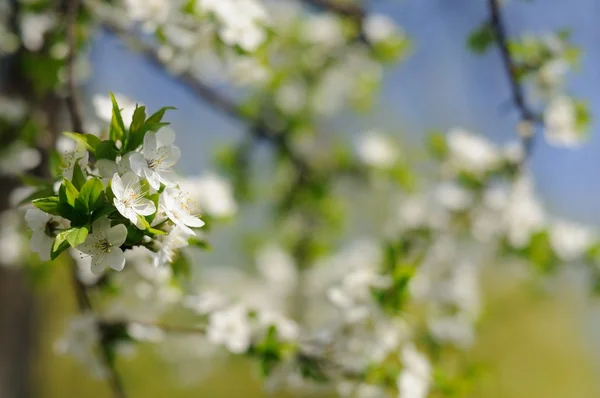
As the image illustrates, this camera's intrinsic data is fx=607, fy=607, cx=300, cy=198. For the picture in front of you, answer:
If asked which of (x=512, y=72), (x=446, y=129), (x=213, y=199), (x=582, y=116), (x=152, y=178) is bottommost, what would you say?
(x=152, y=178)

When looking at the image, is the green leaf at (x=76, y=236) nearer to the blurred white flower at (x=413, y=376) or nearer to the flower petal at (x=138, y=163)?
the flower petal at (x=138, y=163)

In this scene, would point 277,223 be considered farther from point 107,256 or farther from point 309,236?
point 107,256

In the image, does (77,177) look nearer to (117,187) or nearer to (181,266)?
(117,187)

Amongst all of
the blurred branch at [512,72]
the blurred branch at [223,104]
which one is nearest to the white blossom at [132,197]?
the blurred branch at [512,72]

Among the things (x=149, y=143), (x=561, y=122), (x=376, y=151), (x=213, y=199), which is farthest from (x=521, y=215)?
(x=149, y=143)

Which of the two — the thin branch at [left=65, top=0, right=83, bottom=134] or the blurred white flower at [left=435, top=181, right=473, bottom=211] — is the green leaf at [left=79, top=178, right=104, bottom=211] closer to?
the thin branch at [left=65, top=0, right=83, bottom=134]

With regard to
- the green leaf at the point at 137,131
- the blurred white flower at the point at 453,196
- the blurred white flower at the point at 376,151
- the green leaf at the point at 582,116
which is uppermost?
the blurred white flower at the point at 376,151
